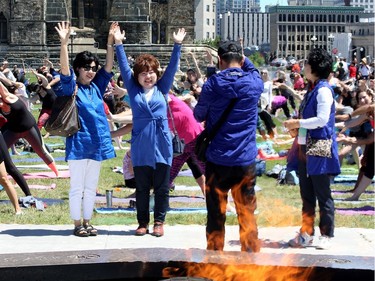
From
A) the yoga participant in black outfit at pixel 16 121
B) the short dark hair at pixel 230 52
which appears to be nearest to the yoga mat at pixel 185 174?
the yoga participant in black outfit at pixel 16 121

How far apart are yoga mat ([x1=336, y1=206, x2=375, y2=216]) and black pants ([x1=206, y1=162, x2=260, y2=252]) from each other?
3.48 meters

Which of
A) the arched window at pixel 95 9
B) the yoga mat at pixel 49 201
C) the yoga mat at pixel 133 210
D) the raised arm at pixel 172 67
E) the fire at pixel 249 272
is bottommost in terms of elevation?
the yoga mat at pixel 49 201

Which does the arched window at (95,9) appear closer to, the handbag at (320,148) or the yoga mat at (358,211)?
the yoga mat at (358,211)

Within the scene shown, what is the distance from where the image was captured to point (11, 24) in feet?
188

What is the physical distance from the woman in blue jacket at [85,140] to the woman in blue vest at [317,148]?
178cm

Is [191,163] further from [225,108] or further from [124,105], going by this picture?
[124,105]

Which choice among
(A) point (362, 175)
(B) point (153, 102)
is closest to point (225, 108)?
(B) point (153, 102)

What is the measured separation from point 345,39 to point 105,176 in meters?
62.9

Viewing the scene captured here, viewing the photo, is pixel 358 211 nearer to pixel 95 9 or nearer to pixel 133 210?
pixel 133 210

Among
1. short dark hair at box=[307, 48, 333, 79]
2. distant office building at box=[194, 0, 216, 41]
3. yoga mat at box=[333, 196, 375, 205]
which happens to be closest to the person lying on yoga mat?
short dark hair at box=[307, 48, 333, 79]

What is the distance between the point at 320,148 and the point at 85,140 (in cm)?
212

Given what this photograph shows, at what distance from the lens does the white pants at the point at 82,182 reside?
8859 millimetres

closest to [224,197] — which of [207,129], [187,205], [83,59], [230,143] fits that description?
[230,143]

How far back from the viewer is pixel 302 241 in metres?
8.38
